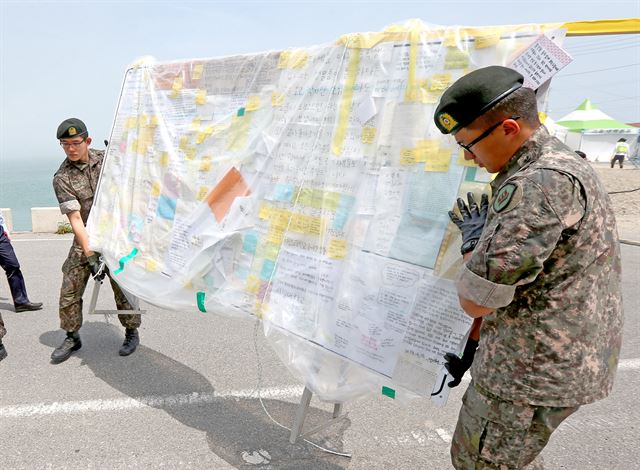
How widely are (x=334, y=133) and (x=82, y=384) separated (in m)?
2.58

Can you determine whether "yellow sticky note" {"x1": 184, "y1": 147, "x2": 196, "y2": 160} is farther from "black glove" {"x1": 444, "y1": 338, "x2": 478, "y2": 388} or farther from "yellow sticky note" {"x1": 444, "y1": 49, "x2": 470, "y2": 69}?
"black glove" {"x1": 444, "y1": 338, "x2": 478, "y2": 388}

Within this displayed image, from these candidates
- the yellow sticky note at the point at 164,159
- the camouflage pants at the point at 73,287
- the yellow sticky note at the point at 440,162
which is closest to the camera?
the yellow sticky note at the point at 440,162

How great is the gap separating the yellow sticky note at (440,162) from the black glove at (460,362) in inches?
26.7

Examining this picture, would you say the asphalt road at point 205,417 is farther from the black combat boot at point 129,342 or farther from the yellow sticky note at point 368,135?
the yellow sticky note at point 368,135

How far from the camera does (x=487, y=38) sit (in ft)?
5.83

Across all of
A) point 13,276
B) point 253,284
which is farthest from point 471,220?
point 13,276

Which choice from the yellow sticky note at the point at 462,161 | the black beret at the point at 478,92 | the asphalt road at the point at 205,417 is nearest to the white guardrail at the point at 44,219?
the asphalt road at the point at 205,417

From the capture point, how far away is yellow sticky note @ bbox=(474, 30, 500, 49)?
1.76 m

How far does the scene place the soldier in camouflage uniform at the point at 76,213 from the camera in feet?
11.8

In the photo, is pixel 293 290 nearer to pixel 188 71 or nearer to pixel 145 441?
pixel 145 441

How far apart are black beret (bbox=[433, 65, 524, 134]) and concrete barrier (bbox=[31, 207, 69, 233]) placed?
29.3 ft

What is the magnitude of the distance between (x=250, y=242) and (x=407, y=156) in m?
0.97

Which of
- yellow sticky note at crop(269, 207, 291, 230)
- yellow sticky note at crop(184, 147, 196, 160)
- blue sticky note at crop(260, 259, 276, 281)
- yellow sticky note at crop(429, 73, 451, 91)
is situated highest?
yellow sticky note at crop(429, 73, 451, 91)

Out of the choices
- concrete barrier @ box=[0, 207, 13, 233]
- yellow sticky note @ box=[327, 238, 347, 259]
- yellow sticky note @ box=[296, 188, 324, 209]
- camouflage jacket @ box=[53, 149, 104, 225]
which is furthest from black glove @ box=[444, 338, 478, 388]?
concrete barrier @ box=[0, 207, 13, 233]
